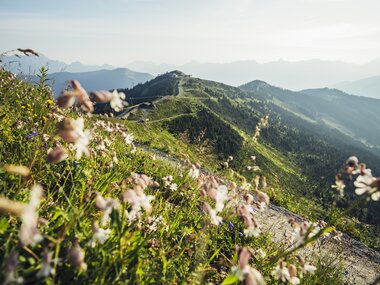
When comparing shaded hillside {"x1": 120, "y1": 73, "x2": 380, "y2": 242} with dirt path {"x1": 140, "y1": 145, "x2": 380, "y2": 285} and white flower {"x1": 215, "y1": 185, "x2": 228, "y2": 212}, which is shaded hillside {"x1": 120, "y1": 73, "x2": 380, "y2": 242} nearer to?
dirt path {"x1": 140, "y1": 145, "x2": 380, "y2": 285}

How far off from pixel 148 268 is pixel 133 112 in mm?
58132

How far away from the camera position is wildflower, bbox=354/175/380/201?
2436 mm

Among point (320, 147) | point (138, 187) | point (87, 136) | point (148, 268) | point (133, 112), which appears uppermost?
point (87, 136)

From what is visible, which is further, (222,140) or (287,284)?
(222,140)

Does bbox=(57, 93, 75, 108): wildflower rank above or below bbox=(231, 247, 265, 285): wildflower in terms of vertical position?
above

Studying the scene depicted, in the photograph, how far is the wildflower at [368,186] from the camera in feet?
7.99

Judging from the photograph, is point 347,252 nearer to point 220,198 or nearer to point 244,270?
point 220,198

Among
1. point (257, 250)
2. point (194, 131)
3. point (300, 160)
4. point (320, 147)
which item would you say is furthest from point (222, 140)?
point (320, 147)

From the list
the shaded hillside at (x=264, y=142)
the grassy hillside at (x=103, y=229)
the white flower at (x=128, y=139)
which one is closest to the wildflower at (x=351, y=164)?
the grassy hillside at (x=103, y=229)

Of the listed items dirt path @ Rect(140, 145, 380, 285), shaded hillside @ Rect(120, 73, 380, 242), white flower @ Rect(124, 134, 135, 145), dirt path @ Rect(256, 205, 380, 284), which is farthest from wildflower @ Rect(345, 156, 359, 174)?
shaded hillside @ Rect(120, 73, 380, 242)

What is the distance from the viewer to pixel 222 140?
86438 millimetres

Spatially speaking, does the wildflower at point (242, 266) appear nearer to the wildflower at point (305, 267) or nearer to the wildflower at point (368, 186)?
the wildflower at point (368, 186)

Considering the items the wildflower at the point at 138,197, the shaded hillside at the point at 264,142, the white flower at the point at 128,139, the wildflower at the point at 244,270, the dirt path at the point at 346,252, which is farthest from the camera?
the shaded hillside at the point at 264,142

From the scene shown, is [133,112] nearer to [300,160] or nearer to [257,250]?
[257,250]
